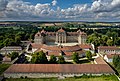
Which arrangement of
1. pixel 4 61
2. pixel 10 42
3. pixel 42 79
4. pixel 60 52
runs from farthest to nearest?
pixel 10 42 → pixel 60 52 → pixel 4 61 → pixel 42 79

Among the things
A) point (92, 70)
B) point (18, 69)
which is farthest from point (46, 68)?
point (92, 70)

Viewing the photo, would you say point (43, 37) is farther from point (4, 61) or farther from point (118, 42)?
point (4, 61)

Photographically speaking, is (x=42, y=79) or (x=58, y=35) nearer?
(x=42, y=79)

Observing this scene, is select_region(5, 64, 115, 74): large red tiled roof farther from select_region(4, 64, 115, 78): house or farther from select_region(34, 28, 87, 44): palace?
select_region(34, 28, 87, 44): palace

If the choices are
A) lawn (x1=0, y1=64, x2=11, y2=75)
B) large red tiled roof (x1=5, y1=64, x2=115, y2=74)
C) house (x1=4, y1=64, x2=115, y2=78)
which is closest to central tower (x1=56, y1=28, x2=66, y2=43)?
lawn (x1=0, y1=64, x2=11, y2=75)

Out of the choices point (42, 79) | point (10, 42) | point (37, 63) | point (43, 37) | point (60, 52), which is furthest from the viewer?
point (43, 37)

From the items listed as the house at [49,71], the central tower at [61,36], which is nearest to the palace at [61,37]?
the central tower at [61,36]

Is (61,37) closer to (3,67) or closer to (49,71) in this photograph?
(3,67)

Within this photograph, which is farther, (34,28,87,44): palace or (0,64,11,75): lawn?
(34,28,87,44): palace

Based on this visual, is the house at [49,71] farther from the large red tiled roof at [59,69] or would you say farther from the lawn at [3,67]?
the lawn at [3,67]

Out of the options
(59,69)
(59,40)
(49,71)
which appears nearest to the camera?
(49,71)

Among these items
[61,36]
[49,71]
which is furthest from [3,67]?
[61,36]
